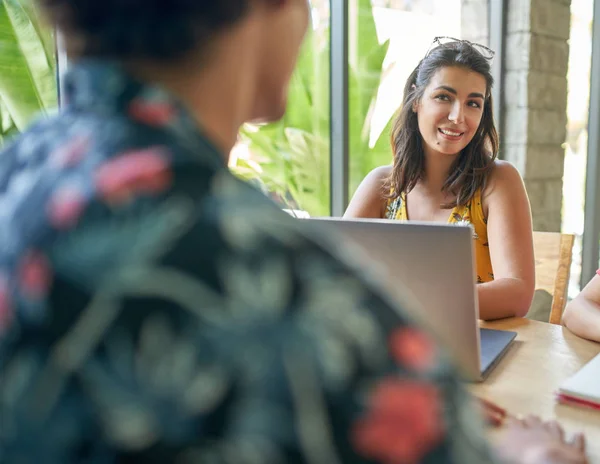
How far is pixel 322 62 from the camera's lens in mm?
2361

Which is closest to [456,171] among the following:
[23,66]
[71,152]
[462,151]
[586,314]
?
[462,151]

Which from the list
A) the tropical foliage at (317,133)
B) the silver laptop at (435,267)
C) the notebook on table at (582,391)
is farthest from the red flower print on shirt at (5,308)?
the tropical foliage at (317,133)

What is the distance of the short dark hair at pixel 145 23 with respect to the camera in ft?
0.98

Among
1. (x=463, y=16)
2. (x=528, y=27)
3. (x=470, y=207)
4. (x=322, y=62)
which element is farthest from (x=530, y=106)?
(x=470, y=207)

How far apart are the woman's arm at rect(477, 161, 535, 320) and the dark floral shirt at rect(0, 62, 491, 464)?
1114 millimetres

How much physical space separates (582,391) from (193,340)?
0.79 metres

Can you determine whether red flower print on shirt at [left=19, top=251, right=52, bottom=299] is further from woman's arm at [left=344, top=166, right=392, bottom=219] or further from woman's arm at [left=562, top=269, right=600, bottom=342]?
woman's arm at [left=344, top=166, right=392, bottom=219]

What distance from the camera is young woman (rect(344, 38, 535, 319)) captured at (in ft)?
5.32

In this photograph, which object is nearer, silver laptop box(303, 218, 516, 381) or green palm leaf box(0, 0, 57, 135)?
silver laptop box(303, 218, 516, 381)

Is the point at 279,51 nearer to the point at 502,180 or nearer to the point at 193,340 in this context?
the point at 193,340

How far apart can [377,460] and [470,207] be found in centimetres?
155

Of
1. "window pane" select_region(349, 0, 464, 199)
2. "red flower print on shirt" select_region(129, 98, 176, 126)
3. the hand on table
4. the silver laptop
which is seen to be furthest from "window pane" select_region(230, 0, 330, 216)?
"red flower print on shirt" select_region(129, 98, 176, 126)

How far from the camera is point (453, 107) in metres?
1.74

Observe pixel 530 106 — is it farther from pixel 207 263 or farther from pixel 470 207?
pixel 207 263
